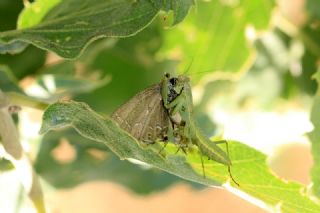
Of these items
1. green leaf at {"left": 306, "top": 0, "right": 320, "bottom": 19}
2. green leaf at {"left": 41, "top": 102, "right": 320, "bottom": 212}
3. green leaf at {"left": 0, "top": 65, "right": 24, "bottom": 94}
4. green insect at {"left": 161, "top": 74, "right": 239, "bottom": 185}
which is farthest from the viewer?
green leaf at {"left": 306, "top": 0, "right": 320, "bottom": 19}

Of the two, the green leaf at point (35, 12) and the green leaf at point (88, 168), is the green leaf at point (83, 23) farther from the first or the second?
the green leaf at point (88, 168)

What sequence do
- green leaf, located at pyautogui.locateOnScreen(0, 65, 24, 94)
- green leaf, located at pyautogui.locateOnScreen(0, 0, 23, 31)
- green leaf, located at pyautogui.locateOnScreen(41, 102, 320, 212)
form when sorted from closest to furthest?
1. green leaf, located at pyautogui.locateOnScreen(41, 102, 320, 212)
2. green leaf, located at pyautogui.locateOnScreen(0, 65, 24, 94)
3. green leaf, located at pyautogui.locateOnScreen(0, 0, 23, 31)

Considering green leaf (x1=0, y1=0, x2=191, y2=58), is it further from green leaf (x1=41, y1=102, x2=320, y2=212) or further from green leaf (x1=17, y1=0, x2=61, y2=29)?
green leaf (x1=41, y1=102, x2=320, y2=212)

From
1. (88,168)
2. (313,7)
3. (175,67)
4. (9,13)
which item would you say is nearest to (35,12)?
(9,13)

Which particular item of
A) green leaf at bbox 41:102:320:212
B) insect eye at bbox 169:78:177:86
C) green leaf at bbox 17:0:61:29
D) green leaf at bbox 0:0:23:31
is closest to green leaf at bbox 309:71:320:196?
green leaf at bbox 41:102:320:212

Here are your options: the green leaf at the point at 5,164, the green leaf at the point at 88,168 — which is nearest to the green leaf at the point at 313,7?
the green leaf at the point at 88,168

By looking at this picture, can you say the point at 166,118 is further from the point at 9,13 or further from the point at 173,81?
the point at 9,13

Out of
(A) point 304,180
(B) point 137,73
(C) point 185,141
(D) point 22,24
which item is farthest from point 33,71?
(A) point 304,180
